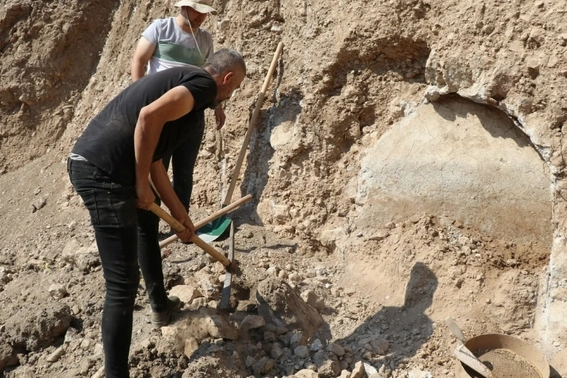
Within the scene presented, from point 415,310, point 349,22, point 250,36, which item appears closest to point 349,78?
point 349,22

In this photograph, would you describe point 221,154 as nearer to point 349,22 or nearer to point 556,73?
point 349,22

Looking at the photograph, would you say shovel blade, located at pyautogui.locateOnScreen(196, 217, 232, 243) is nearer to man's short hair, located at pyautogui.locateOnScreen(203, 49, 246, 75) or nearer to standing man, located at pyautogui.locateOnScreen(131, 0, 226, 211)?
standing man, located at pyautogui.locateOnScreen(131, 0, 226, 211)

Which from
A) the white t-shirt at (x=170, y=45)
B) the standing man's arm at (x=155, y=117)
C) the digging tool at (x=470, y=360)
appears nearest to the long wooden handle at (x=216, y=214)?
the white t-shirt at (x=170, y=45)

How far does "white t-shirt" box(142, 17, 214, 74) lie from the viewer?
4.38 metres

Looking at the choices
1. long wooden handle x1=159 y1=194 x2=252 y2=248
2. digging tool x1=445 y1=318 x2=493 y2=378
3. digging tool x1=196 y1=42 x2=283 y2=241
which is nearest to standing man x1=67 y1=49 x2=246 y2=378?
long wooden handle x1=159 y1=194 x2=252 y2=248

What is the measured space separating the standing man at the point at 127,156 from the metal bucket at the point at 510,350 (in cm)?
174

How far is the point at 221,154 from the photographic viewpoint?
5.18m

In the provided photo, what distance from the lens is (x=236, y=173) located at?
4840 mm

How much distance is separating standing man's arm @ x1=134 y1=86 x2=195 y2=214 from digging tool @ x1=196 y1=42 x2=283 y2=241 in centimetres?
177

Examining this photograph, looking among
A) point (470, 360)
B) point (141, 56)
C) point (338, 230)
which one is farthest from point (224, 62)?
point (470, 360)

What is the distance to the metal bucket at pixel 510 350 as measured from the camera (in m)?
3.31

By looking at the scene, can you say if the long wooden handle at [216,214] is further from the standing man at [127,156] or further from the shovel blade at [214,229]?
the standing man at [127,156]

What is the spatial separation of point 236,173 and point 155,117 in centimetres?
210

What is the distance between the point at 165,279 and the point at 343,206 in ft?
4.45
